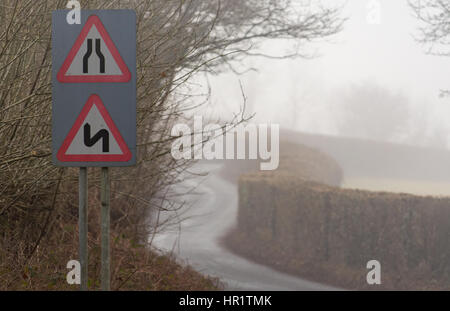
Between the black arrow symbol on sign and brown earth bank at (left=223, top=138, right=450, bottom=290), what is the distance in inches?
459

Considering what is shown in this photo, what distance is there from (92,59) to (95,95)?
230mm

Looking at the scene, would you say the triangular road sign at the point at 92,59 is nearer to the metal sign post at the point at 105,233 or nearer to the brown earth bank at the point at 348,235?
the metal sign post at the point at 105,233

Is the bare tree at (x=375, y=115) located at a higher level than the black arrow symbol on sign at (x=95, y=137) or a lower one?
higher

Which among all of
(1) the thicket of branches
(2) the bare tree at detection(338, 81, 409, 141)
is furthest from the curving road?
(2) the bare tree at detection(338, 81, 409, 141)

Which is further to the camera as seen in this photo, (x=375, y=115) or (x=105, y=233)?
(x=375, y=115)

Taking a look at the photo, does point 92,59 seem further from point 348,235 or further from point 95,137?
point 348,235

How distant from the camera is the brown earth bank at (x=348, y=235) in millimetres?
14164

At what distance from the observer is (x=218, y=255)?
662 inches

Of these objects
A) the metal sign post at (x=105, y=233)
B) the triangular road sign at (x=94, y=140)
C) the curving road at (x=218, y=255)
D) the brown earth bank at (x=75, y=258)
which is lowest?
the curving road at (x=218, y=255)

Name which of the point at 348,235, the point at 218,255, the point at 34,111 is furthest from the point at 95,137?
the point at 218,255

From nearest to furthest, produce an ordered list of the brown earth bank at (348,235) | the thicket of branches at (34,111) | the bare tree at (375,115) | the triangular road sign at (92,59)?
1. the triangular road sign at (92,59)
2. the thicket of branches at (34,111)
3. the brown earth bank at (348,235)
4. the bare tree at (375,115)

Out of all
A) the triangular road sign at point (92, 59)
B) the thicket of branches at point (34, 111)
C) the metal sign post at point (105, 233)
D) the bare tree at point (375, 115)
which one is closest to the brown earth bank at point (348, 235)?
the thicket of branches at point (34, 111)

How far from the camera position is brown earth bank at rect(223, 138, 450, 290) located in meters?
14.2
